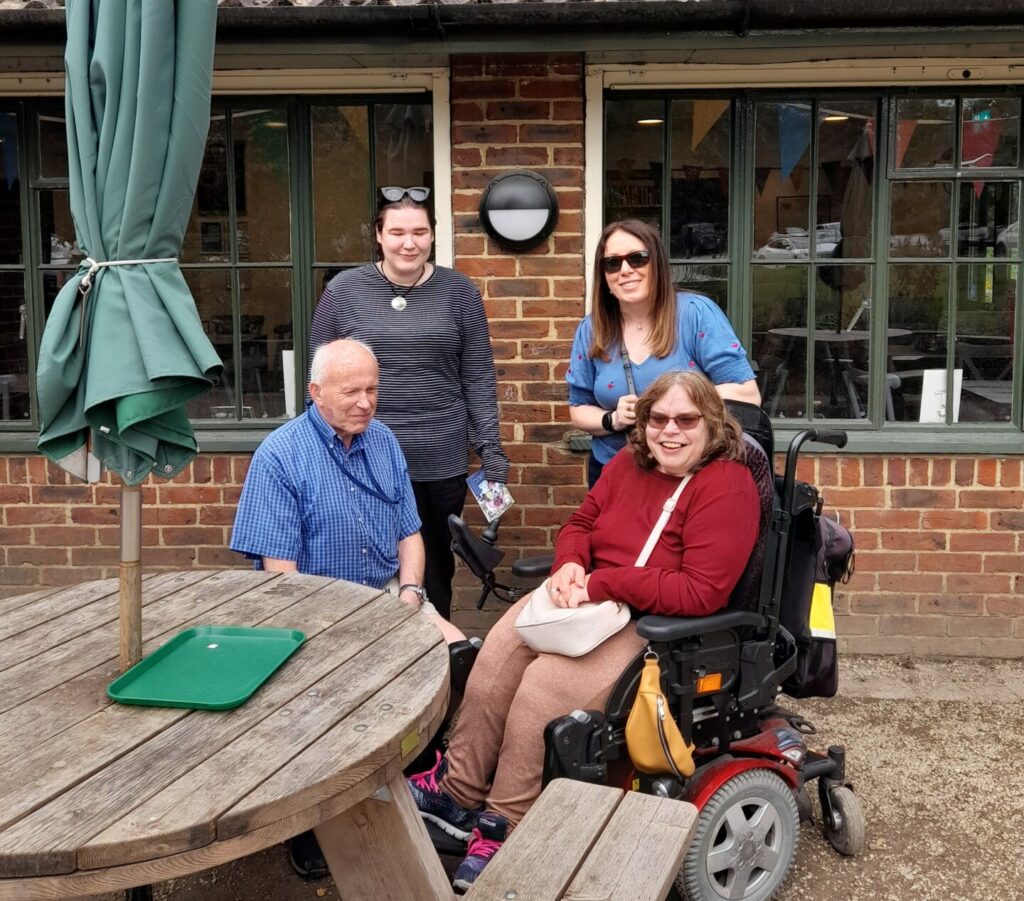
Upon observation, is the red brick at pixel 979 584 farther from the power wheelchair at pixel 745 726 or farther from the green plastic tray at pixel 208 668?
the green plastic tray at pixel 208 668

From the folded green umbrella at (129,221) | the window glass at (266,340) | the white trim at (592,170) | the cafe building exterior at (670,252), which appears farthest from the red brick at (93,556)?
the folded green umbrella at (129,221)

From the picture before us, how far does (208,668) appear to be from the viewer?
2363mm

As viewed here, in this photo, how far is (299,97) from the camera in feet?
15.9

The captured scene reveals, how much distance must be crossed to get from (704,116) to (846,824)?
2983 mm

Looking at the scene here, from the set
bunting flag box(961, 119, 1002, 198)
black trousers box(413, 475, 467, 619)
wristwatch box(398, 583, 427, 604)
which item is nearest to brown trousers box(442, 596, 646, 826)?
wristwatch box(398, 583, 427, 604)

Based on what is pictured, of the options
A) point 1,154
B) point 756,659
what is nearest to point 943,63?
point 756,659

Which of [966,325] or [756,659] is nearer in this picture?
[756,659]

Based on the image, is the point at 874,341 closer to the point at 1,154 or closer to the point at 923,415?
the point at 923,415

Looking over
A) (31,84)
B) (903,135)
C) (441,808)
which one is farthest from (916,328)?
(31,84)

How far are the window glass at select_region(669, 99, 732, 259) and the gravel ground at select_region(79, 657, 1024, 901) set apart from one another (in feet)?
6.40

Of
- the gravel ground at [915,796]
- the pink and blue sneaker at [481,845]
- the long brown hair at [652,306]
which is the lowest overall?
the gravel ground at [915,796]

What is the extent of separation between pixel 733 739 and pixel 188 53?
7.04 feet

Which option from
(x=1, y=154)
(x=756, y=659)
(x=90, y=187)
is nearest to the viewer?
(x=90, y=187)

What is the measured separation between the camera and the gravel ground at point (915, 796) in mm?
3115
